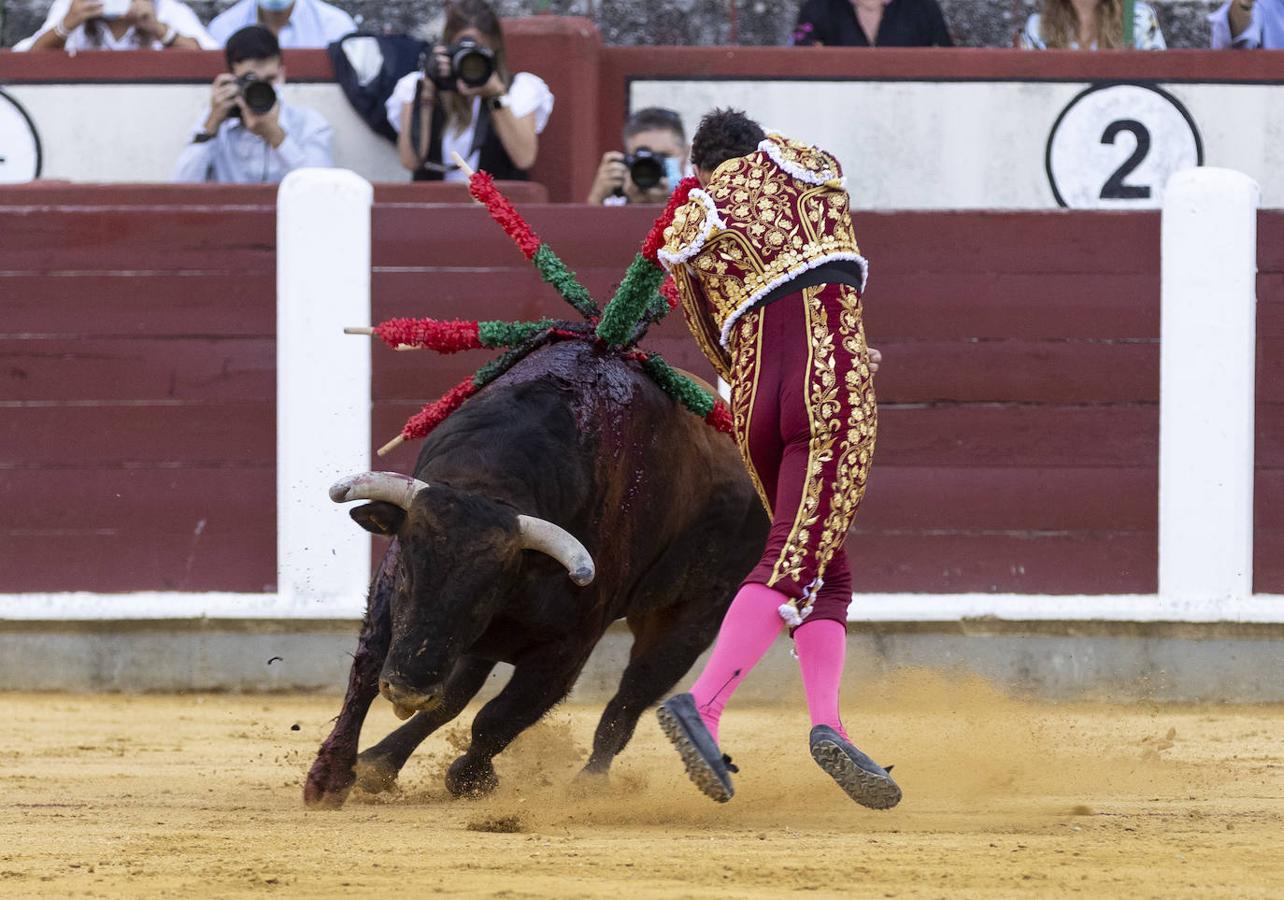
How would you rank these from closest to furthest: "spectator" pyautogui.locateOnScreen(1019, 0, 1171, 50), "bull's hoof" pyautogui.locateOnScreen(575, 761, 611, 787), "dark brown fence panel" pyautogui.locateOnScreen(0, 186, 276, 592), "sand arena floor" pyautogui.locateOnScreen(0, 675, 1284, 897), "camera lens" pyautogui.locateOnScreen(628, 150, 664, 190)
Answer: "sand arena floor" pyautogui.locateOnScreen(0, 675, 1284, 897) → "bull's hoof" pyautogui.locateOnScreen(575, 761, 611, 787) → "camera lens" pyautogui.locateOnScreen(628, 150, 664, 190) → "dark brown fence panel" pyautogui.locateOnScreen(0, 186, 276, 592) → "spectator" pyautogui.locateOnScreen(1019, 0, 1171, 50)

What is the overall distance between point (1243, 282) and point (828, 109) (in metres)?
1.38

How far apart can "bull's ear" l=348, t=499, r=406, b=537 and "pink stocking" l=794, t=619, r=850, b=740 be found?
2.39 feet

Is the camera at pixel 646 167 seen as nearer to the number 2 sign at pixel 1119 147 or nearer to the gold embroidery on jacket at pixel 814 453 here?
the number 2 sign at pixel 1119 147

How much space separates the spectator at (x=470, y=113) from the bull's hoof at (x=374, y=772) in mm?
2679

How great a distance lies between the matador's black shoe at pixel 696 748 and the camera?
328cm

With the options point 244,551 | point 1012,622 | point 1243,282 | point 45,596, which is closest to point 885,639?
point 1012,622

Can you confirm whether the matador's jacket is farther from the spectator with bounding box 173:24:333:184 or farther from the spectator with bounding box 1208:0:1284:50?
the spectator with bounding box 1208:0:1284:50

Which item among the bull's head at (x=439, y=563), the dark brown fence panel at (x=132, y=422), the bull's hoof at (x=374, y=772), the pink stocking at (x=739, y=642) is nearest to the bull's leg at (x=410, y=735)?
the bull's hoof at (x=374, y=772)

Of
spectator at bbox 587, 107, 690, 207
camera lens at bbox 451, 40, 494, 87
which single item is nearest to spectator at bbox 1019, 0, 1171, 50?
spectator at bbox 587, 107, 690, 207

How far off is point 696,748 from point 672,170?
9.65 feet

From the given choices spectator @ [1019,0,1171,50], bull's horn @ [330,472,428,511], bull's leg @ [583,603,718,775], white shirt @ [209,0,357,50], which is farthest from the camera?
white shirt @ [209,0,357,50]

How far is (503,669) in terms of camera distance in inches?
233

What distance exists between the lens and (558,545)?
11.8 feet

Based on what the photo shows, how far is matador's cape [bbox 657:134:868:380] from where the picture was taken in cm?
359
